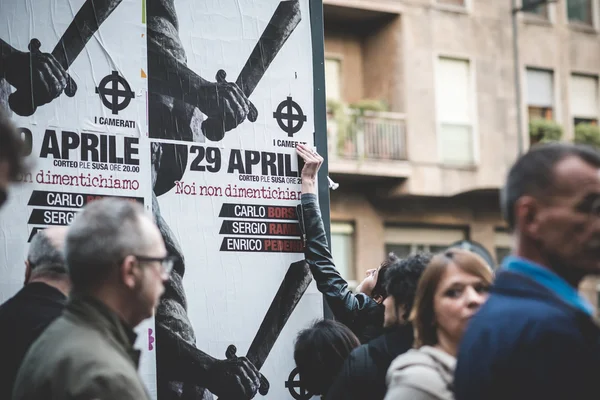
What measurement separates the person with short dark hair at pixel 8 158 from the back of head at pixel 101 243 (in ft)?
1.72

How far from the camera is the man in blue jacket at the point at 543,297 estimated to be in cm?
227

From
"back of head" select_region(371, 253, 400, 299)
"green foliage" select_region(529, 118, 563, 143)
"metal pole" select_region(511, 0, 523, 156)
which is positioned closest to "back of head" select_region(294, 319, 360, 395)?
"back of head" select_region(371, 253, 400, 299)

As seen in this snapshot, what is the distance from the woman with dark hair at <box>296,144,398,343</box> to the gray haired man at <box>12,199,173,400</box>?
2000mm

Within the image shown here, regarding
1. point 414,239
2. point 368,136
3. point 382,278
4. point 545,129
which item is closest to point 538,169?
point 382,278

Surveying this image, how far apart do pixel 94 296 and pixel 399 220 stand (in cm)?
1901

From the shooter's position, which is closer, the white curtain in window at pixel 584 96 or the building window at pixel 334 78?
the building window at pixel 334 78

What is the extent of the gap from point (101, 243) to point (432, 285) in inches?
48.3

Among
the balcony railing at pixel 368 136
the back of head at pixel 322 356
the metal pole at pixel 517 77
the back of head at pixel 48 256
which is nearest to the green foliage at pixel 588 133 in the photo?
the metal pole at pixel 517 77

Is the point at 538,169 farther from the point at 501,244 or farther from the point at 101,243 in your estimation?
the point at 501,244

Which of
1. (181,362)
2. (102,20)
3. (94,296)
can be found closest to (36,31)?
(102,20)

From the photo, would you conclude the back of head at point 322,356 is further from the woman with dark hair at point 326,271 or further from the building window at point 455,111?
the building window at point 455,111

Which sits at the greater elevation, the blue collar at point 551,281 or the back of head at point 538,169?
the back of head at point 538,169

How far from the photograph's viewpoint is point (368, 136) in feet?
68.4

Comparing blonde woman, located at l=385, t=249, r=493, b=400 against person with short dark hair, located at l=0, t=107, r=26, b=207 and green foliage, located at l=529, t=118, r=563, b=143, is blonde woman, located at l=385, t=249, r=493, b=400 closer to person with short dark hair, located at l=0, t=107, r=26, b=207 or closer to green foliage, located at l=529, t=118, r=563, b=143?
person with short dark hair, located at l=0, t=107, r=26, b=207
